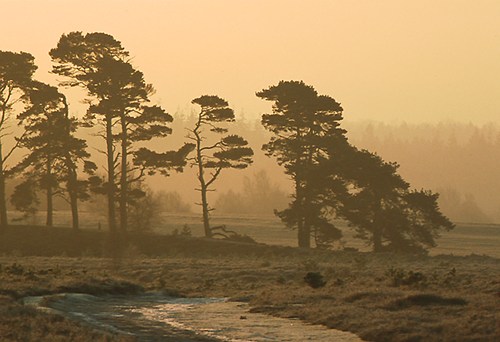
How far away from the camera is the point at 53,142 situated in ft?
257

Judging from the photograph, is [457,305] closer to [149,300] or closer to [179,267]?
[149,300]

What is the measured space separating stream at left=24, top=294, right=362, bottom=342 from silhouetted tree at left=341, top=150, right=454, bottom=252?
137ft

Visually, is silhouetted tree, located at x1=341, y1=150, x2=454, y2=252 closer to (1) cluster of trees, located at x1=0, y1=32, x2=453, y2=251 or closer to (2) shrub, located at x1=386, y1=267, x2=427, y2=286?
A: (1) cluster of trees, located at x1=0, y1=32, x2=453, y2=251

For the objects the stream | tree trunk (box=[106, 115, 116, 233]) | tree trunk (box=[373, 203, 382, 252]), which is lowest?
the stream

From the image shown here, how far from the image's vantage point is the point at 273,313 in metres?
29.8

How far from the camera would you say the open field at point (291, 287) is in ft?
81.9

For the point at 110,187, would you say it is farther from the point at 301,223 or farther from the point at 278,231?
the point at 278,231

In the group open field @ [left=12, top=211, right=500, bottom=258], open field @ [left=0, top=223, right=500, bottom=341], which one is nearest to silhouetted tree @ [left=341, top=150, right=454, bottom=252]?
open field @ [left=0, top=223, right=500, bottom=341]

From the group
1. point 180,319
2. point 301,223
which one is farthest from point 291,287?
point 301,223

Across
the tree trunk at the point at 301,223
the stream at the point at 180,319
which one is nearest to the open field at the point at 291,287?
the stream at the point at 180,319

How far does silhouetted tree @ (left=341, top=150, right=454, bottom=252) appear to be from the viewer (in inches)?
3009

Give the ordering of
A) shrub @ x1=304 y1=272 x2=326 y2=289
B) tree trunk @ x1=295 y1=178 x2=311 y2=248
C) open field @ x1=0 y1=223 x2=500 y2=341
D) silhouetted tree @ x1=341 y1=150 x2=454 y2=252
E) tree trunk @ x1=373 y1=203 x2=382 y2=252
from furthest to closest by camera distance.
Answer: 1. tree trunk @ x1=295 y1=178 x2=311 y2=248
2. tree trunk @ x1=373 y1=203 x2=382 y2=252
3. silhouetted tree @ x1=341 y1=150 x2=454 y2=252
4. shrub @ x1=304 y1=272 x2=326 y2=289
5. open field @ x1=0 y1=223 x2=500 y2=341

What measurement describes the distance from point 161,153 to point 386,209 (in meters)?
16.8

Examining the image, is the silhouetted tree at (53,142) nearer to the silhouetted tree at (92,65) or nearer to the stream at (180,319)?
the silhouetted tree at (92,65)
